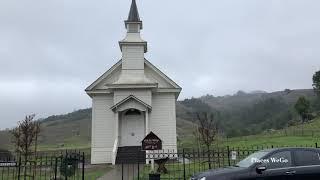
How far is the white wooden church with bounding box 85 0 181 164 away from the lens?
32250 millimetres

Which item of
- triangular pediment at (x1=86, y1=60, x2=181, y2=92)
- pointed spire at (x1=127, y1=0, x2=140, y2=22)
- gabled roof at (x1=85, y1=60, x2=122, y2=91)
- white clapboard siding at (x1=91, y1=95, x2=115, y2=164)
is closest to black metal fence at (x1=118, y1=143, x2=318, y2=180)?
white clapboard siding at (x1=91, y1=95, x2=115, y2=164)

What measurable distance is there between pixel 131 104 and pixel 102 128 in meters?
3.20

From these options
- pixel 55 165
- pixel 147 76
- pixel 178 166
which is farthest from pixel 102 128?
pixel 55 165

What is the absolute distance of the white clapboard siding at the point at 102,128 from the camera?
107ft

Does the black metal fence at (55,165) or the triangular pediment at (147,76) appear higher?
the triangular pediment at (147,76)

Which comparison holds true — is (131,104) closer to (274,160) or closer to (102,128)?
(102,128)

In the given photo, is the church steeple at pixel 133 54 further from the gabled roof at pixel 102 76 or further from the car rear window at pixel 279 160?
the car rear window at pixel 279 160

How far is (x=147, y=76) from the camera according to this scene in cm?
3469

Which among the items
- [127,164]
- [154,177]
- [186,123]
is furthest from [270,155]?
[186,123]

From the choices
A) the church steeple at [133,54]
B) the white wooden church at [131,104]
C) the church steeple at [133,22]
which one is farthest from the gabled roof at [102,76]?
the church steeple at [133,22]

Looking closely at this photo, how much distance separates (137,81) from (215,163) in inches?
380

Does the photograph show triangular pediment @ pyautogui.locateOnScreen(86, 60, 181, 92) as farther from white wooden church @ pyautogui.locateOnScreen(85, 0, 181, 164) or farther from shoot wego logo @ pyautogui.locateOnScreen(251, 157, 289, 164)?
shoot wego logo @ pyautogui.locateOnScreen(251, 157, 289, 164)

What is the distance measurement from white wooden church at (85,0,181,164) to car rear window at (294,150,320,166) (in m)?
19.4

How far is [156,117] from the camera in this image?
3366cm
